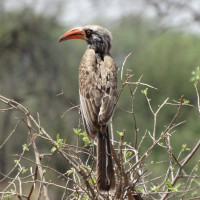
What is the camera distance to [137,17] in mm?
20828

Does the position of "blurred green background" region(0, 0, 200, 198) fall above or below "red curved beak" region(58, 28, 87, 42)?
below

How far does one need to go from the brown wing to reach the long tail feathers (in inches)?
3.5

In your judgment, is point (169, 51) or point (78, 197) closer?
point (78, 197)

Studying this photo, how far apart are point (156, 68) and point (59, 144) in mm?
25007

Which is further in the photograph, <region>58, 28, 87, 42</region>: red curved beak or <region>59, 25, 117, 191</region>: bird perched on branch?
<region>58, 28, 87, 42</region>: red curved beak

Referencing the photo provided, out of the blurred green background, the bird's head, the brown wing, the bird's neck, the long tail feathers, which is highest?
the bird's head

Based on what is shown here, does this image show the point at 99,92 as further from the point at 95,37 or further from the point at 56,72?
the point at 56,72

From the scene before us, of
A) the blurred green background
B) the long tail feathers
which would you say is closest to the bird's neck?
the long tail feathers

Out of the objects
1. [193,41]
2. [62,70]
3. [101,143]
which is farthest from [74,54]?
[101,143]

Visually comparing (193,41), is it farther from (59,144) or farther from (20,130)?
(59,144)

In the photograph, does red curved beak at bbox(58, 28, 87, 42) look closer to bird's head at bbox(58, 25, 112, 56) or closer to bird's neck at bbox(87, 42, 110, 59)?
bird's head at bbox(58, 25, 112, 56)

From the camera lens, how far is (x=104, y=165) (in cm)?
419

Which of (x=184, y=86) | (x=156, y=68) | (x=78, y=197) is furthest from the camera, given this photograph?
(x=156, y=68)

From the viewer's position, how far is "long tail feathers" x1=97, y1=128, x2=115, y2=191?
3984 millimetres
